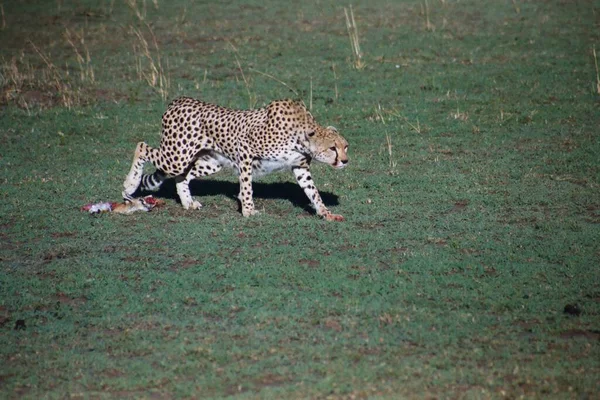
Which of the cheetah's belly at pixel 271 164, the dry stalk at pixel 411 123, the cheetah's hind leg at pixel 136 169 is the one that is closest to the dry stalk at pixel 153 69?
the dry stalk at pixel 411 123

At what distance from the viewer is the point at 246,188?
10273mm

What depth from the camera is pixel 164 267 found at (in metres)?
8.71

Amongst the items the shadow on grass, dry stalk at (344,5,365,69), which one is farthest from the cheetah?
dry stalk at (344,5,365,69)

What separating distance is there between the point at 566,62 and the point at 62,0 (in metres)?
10.8

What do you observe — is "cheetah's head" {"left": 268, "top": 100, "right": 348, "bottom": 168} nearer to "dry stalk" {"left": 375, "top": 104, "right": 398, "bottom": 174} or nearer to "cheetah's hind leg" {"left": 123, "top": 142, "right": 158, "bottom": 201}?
"cheetah's hind leg" {"left": 123, "top": 142, "right": 158, "bottom": 201}

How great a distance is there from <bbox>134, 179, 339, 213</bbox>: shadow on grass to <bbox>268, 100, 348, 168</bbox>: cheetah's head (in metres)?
0.85

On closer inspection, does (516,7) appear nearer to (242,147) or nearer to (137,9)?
(137,9)

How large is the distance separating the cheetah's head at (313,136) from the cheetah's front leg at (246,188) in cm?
52

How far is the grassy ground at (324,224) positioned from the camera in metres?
6.74

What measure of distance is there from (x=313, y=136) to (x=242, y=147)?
0.80 metres

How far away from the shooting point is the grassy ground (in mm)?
6742

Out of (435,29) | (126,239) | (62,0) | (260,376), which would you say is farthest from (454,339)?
(62,0)

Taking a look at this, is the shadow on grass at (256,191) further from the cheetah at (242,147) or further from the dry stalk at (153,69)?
the dry stalk at (153,69)

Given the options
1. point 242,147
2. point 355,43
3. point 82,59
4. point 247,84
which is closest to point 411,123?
point 247,84
